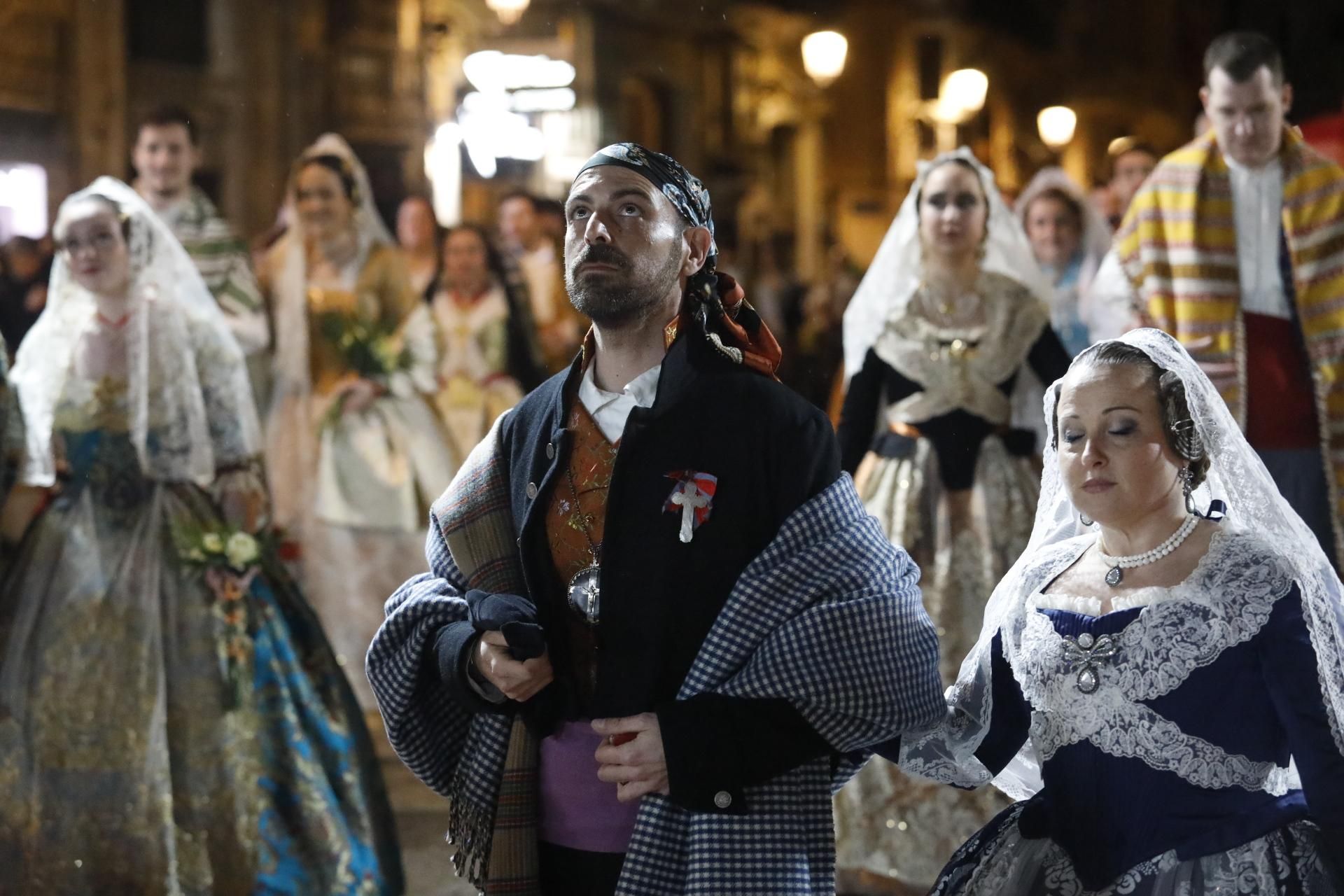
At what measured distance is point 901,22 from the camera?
2041cm

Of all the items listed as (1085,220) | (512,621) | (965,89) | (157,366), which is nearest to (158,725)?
(157,366)

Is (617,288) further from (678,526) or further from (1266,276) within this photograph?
(1266,276)

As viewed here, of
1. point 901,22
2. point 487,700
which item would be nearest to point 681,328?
point 487,700

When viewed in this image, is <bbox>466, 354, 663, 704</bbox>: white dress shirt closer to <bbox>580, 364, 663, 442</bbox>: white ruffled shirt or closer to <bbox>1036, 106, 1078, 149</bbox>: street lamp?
<bbox>580, 364, 663, 442</bbox>: white ruffled shirt

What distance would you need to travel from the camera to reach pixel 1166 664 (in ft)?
9.21

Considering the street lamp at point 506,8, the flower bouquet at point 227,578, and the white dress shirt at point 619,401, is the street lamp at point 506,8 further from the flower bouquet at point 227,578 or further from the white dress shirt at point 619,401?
the white dress shirt at point 619,401

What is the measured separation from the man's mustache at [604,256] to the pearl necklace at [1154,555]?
37.4 inches

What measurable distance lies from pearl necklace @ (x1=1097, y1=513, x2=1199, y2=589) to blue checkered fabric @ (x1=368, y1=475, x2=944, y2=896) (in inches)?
14.7

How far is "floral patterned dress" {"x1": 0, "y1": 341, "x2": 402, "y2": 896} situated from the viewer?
4551 millimetres

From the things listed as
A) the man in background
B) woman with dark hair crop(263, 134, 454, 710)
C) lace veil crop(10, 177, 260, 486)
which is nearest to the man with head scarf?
lace veil crop(10, 177, 260, 486)

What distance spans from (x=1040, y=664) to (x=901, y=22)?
18353mm

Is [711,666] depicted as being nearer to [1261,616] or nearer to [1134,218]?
[1261,616]

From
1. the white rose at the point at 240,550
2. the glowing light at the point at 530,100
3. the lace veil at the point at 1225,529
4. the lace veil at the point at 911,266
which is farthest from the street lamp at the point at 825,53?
the lace veil at the point at 1225,529

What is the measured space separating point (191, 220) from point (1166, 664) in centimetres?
457
